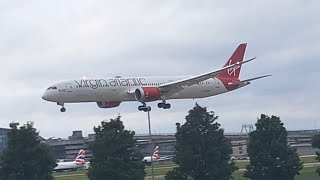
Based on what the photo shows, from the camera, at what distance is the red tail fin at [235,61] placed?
339 feet

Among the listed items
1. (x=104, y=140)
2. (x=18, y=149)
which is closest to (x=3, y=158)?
(x=18, y=149)

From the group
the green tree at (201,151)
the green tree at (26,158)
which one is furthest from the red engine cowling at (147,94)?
the green tree at (26,158)

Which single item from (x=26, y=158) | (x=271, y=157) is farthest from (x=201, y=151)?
(x=26, y=158)

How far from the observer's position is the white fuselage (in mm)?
90188

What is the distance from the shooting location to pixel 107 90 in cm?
9250

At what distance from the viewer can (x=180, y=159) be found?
61.3m

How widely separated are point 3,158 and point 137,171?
940 cm

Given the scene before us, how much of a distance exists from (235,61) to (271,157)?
42352mm

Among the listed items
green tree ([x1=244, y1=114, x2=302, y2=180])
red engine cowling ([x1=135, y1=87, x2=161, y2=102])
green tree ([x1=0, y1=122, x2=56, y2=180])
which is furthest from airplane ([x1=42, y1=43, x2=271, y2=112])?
green tree ([x1=0, y1=122, x2=56, y2=180])

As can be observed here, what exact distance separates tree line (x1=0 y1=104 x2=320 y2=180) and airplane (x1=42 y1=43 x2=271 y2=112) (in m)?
26.2

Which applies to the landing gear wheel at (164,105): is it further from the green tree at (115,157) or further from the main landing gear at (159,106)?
the green tree at (115,157)

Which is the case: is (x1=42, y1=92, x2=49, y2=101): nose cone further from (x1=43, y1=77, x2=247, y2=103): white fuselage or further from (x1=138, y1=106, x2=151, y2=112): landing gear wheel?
(x1=138, y1=106, x2=151, y2=112): landing gear wheel

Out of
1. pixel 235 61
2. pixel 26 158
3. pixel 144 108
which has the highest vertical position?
pixel 235 61

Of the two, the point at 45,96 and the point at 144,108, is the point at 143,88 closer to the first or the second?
the point at 144,108
